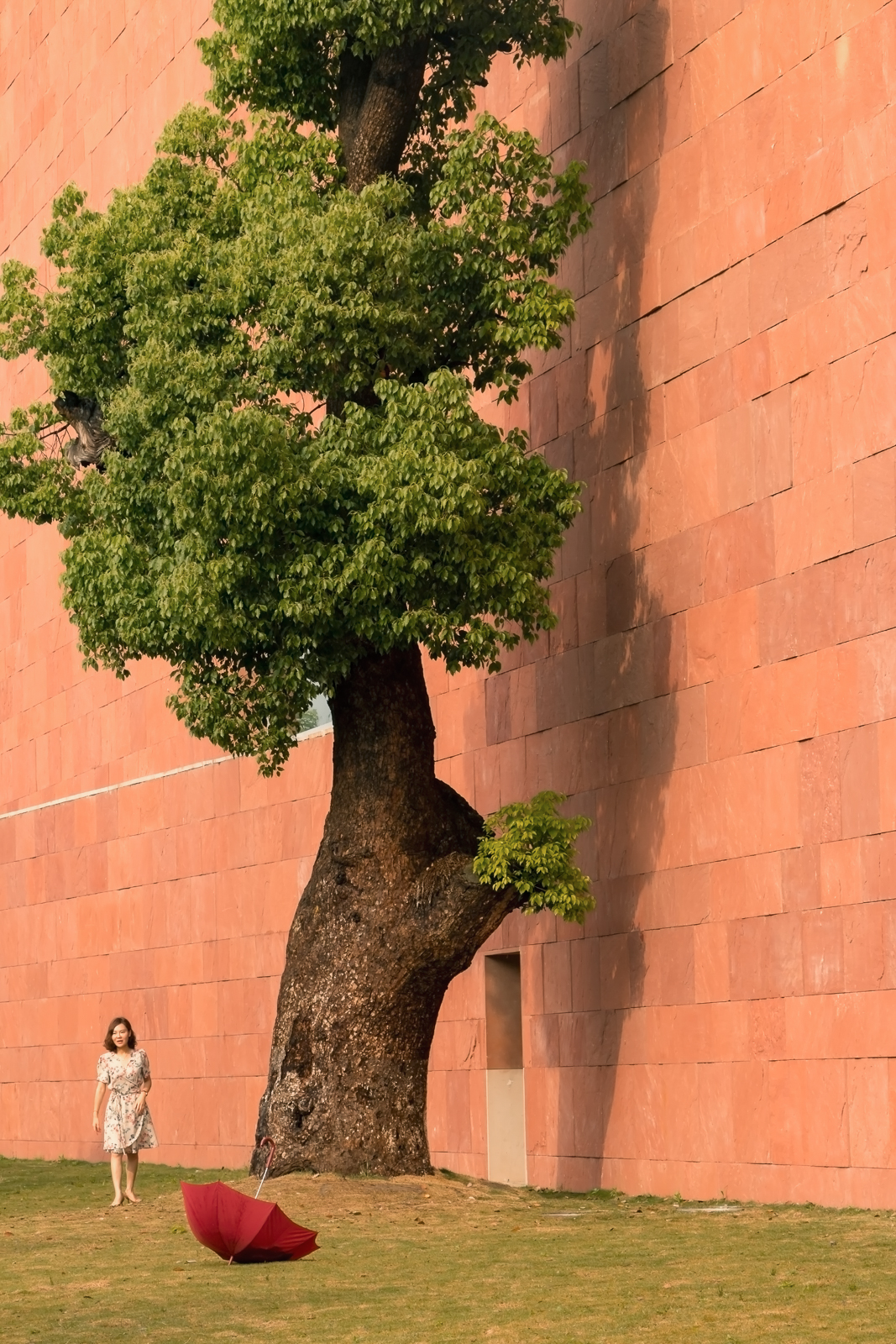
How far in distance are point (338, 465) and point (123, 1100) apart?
5.20 metres

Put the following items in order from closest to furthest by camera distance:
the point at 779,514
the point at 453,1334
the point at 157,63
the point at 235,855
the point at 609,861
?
1. the point at 453,1334
2. the point at 779,514
3. the point at 609,861
4. the point at 235,855
5. the point at 157,63

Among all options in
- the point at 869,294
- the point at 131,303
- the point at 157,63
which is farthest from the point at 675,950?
the point at 157,63

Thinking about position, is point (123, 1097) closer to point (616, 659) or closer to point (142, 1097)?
point (142, 1097)

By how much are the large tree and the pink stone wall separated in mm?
1066

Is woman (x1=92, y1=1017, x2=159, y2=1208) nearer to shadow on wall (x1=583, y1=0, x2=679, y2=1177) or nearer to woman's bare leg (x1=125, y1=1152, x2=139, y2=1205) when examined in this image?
woman's bare leg (x1=125, y1=1152, x2=139, y2=1205)

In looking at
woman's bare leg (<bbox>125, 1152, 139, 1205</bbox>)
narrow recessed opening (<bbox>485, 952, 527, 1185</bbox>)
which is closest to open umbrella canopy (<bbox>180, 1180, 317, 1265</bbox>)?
woman's bare leg (<bbox>125, 1152, 139, 1205</bbox>)

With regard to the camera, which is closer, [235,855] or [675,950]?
[675,950]

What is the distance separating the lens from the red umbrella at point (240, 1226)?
31.8 feet

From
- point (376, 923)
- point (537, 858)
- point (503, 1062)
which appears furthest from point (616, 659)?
point (503, 1062)

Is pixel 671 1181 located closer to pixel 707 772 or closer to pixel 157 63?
pixel 707 772

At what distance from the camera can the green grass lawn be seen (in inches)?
311

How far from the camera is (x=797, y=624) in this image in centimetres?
1275

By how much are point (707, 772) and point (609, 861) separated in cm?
153

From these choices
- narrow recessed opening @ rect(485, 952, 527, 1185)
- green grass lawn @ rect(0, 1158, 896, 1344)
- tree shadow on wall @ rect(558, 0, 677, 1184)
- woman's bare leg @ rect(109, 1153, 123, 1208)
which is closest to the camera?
green grass lawn @ rect(0, 1158, 896, 1344)
